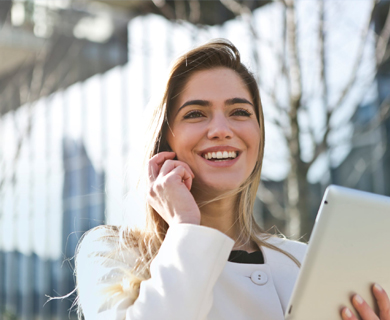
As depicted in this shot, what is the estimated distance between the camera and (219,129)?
196 centimetres

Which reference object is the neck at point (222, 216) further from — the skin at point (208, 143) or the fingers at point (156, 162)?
the fingers at point (156, 162)

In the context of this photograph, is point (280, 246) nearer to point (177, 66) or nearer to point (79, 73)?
point (177, 66)

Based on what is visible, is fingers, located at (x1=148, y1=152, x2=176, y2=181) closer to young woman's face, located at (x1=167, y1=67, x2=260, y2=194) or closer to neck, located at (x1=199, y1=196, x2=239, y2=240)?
young woman's face, located at (x1=167, y1=67, x2=260, y2=194)

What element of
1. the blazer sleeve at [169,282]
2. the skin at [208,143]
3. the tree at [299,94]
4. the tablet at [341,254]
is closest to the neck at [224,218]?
the skin at [208,143]

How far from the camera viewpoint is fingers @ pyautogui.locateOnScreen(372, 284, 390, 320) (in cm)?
145

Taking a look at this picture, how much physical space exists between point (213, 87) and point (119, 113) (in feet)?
29.8

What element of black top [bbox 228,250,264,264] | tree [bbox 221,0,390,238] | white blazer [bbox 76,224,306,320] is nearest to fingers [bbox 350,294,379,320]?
white blazer [bbox 76,224,306,320]

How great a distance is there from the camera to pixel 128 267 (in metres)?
1.80

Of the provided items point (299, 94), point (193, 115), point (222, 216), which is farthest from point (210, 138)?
point (299, 94)

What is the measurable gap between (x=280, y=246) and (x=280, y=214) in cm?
346

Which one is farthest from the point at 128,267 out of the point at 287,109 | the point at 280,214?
the point at 280,214

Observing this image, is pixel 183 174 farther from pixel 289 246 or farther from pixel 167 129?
pixel 289 246

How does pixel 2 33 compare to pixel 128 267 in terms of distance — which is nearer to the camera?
pixel 128 267

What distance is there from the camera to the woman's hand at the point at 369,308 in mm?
1406
